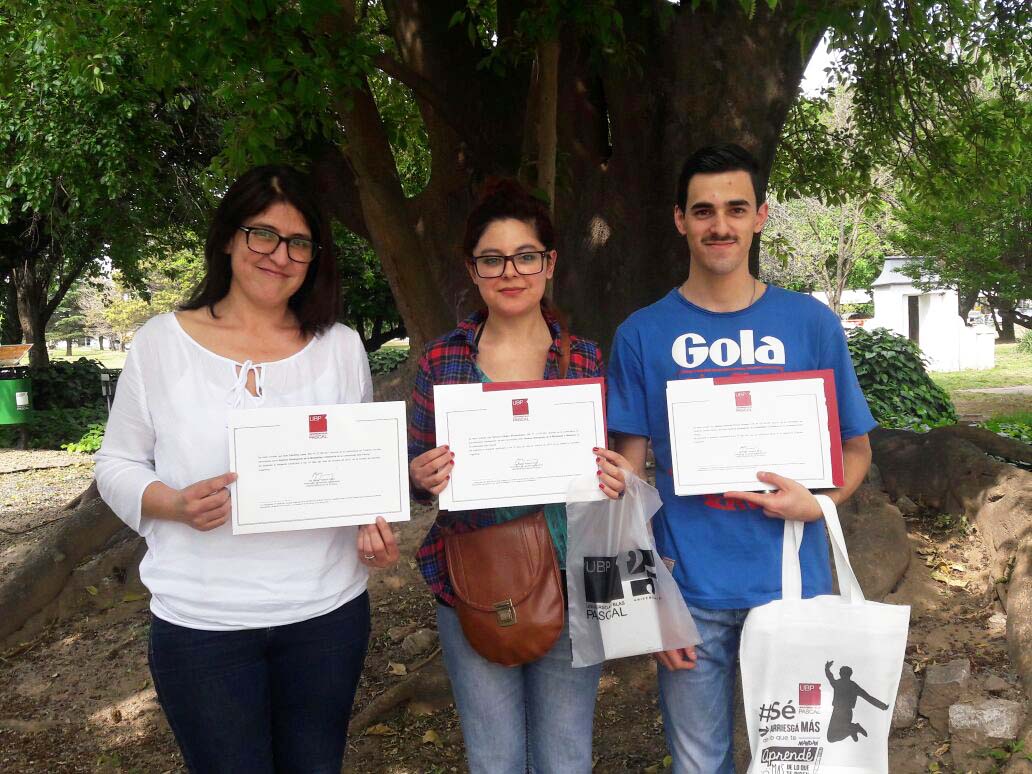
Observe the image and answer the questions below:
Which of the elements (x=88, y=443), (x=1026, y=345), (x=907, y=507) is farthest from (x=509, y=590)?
(x=1026, y=345)

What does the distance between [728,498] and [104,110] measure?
29.8ft

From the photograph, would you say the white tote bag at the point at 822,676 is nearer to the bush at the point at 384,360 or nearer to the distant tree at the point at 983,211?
the distant tree at the point at 983,211

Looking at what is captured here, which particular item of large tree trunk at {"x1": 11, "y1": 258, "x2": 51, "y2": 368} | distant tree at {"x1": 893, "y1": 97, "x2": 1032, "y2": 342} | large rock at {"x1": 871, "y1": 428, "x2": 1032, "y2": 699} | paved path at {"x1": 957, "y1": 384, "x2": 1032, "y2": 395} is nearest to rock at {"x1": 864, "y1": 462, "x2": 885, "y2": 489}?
large rock at {"x1": 871, "y1": 428, "x2": 1032, "y2": 699}

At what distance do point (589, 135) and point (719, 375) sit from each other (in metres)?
3.50

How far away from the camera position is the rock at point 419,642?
189 inches

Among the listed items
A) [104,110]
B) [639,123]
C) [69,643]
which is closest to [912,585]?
[639,123]

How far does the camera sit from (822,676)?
212 cm

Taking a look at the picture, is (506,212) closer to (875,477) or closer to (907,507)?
(907,507)

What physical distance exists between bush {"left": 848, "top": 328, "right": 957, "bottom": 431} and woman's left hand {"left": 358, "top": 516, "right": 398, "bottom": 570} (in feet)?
28.1

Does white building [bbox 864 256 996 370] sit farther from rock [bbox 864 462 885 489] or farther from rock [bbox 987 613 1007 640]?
rock [bbox 987 613 1007 640]

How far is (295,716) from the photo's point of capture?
220 centimetres

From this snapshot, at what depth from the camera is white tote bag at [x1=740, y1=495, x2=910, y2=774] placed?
209 centimetres

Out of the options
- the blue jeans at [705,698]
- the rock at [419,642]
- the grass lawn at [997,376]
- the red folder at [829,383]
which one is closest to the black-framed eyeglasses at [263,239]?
the red folder at [829,383]

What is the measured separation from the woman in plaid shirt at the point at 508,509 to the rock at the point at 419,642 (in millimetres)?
2600
